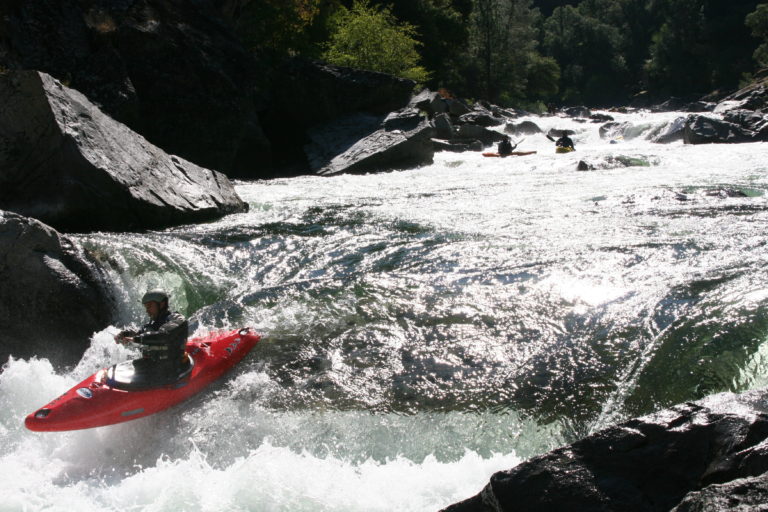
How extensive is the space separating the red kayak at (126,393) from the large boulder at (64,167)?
3.62 m

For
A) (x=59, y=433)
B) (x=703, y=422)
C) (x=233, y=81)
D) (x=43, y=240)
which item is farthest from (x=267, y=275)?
(x=233, y=81)

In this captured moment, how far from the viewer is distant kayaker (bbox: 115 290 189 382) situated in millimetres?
4707

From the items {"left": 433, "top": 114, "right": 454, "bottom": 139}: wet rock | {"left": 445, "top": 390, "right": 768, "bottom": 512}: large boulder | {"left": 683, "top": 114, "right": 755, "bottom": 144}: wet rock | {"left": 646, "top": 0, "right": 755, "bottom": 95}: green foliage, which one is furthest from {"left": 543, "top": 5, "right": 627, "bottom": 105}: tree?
{"left": 445, "top": 390, "right": 768, "bottom": 512}: large boulder

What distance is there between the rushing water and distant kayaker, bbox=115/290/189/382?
1.13 ft

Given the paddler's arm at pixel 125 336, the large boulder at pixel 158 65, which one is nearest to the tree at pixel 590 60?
the large boulder at pixel 158 65

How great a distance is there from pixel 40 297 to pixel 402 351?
10.4 ft

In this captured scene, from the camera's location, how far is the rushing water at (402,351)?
396 centimetres

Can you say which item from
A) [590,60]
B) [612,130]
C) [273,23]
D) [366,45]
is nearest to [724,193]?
[273,23]

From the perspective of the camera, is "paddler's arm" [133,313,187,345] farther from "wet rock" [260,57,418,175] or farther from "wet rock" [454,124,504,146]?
"wet rock" [454,124,504,146]

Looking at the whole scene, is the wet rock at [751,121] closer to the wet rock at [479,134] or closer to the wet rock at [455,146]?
the wet rock at [479,134]

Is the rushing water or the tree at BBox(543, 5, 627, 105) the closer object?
the rushing water

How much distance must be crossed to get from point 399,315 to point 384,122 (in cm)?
1195

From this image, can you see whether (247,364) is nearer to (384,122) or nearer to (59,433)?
(59,433)

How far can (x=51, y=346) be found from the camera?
5.44 m
